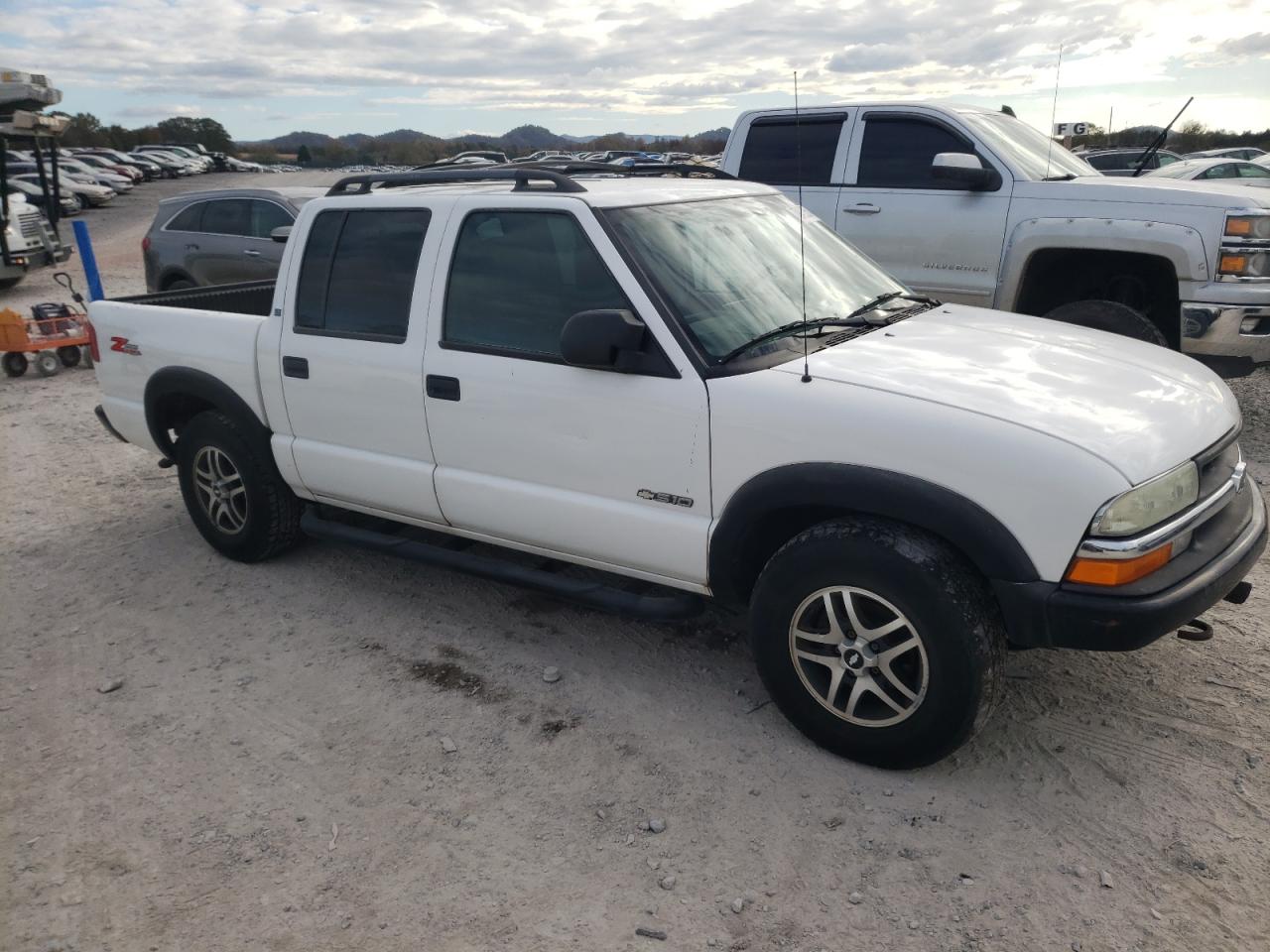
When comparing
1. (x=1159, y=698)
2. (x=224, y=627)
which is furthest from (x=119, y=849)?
(x=1159, y=698)

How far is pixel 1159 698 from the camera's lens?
367cm

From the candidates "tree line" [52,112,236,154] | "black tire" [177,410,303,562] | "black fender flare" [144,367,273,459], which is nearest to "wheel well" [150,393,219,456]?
"black fender flare" [144,367,273,459]

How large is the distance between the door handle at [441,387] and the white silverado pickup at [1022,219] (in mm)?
2724

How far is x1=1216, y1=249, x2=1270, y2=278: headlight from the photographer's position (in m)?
5.99

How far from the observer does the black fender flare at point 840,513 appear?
2918 mm

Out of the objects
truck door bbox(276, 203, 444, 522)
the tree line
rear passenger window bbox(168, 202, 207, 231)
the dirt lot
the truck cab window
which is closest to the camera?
the dirt lot

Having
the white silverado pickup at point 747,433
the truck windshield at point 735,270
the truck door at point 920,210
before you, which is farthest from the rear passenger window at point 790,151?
the truck windshield at point 735,270

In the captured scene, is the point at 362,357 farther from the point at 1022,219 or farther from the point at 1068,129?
the point at 1068,129

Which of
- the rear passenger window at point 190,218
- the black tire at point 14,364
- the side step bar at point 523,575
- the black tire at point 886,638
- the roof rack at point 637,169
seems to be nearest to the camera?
the black tire at point 886,638

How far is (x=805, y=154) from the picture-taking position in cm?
778

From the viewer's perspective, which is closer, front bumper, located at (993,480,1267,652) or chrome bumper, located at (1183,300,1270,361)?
front bumper, located at (993,480,1267,652)

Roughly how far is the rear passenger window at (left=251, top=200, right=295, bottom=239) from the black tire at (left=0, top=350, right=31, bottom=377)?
261cm

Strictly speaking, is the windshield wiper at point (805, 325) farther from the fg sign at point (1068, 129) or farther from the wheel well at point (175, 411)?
the fg sign at point (1068, 129)

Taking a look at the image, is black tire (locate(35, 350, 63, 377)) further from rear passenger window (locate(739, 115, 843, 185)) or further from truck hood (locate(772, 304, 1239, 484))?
truck hood (locate(772, 304, 1239, 484))
